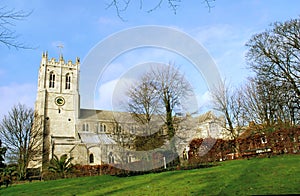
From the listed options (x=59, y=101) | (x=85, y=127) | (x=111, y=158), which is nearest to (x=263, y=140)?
(x=111, y=158)

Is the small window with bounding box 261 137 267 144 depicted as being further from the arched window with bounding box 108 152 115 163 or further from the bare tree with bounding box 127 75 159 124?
the arched window with bounding box 108 152 115 163

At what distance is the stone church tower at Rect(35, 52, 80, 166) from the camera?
2082 inches

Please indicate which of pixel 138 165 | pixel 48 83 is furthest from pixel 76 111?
pixel 138 165

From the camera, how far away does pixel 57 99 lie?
55844 mm

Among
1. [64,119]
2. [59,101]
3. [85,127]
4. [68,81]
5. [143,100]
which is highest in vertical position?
Result: [68,81]

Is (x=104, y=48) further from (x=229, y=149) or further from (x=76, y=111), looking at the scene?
(x=76, y=111)

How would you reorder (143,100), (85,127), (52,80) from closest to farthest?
1. (143,100)
2. (85,127)
3. (52,80)

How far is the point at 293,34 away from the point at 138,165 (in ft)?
48.0

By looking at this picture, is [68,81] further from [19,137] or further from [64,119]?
[19,137]

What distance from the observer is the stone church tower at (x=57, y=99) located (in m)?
52.9

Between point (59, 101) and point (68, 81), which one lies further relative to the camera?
point (68, 81)

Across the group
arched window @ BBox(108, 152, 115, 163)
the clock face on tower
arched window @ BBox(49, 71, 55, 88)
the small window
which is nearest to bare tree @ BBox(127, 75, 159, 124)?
the small window

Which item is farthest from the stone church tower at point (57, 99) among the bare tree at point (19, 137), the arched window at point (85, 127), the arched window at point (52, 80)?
the bare tree at point (19, 137)

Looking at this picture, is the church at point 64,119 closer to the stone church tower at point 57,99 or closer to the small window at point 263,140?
the stone church tower at point 57,99
